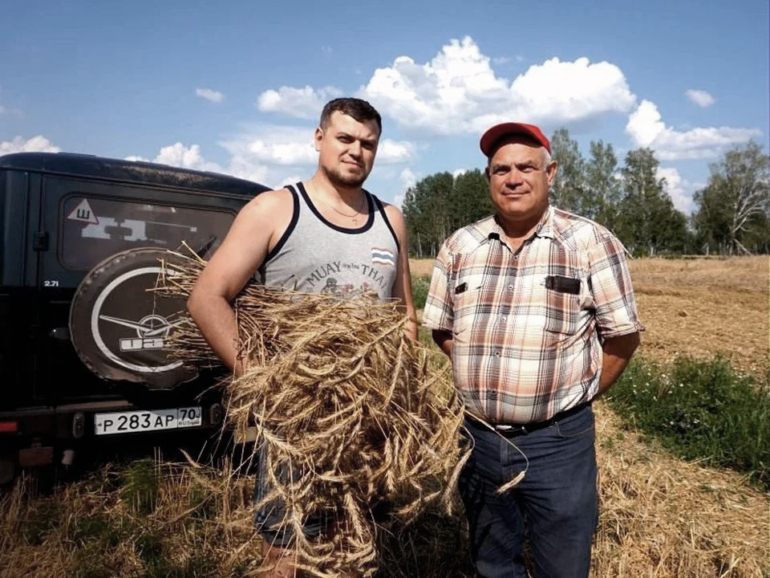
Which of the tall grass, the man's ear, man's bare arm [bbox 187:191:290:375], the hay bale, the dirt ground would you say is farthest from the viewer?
the dirt ground

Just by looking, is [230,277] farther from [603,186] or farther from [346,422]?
[603,186]

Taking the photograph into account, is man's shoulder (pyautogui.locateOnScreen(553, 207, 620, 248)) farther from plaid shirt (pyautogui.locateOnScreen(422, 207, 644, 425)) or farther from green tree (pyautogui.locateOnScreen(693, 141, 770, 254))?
green tree (pyautogui.locateOnScreen(693, 141, 770, 254))

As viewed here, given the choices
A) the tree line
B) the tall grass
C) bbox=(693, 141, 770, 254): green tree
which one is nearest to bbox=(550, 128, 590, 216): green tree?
the tree line

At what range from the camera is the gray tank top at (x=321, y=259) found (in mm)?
2164

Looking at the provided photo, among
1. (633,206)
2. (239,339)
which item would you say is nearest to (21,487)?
(239,339)

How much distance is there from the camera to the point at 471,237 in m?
2.57

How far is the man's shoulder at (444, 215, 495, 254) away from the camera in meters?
2.53

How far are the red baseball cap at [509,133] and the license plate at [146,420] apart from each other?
101 inches

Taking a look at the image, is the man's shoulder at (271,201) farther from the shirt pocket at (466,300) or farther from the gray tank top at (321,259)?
the shirt pocket at (466,300)

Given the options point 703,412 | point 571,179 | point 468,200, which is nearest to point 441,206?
point 468,200

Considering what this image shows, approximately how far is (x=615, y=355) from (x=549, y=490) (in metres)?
0.63

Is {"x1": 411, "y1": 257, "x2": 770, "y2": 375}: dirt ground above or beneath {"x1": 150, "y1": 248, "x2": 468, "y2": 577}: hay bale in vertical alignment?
beneath

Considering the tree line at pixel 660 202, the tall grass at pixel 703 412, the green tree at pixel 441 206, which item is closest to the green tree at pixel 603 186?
the tree line at pixel 660 202

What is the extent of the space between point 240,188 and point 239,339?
8.03ft
